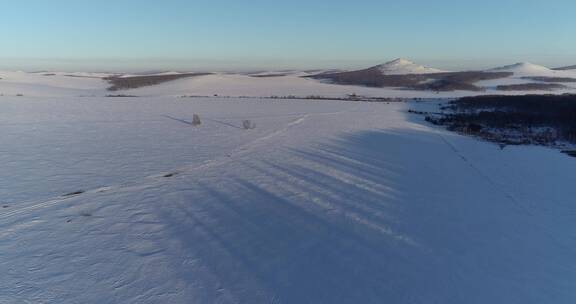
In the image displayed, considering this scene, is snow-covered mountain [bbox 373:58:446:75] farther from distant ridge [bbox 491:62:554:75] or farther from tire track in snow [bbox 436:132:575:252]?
tire track in snow [bbox 436:132:575:252]

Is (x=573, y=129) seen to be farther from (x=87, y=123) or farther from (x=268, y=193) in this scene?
(x=87, y=123)

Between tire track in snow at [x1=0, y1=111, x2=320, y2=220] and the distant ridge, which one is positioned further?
the distant ridge

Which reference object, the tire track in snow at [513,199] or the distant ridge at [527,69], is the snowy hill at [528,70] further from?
the tire track in snow at [513,199]

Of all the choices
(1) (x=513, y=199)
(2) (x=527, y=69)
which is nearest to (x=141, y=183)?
(1) (x=513, y=199)

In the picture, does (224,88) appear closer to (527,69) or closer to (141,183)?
(141,183)

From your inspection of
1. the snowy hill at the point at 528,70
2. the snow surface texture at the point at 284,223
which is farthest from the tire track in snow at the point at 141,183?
the snowy hill at the point at 528,70

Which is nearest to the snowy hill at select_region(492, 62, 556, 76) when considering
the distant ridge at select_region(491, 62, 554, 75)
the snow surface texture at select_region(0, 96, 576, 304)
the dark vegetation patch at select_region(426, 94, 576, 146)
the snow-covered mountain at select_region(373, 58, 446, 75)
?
the distant ridge at select_region(491, 62, 554, 75)

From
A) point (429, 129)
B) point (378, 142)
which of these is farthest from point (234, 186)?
point (429, 129)
